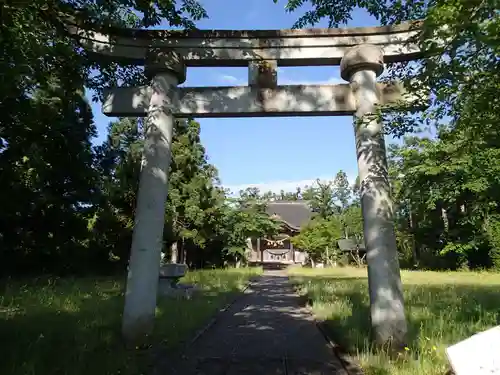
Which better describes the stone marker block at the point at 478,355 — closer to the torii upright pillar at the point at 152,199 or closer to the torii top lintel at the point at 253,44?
the torii upright pillar at the point at 152,199

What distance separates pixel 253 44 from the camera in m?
5.84

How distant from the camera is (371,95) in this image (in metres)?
5.45

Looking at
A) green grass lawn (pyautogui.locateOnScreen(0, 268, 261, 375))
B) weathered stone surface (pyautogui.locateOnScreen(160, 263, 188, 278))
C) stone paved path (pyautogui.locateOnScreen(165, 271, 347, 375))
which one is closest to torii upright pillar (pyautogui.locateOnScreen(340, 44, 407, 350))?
stone paved path (pyautogui.locateOnScreen(165, 271, 347, 375))

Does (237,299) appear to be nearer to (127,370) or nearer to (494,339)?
(127,370)

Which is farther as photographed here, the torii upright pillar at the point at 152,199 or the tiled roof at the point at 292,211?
the tiled roof at the point at 292,211

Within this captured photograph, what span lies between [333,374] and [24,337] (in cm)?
403

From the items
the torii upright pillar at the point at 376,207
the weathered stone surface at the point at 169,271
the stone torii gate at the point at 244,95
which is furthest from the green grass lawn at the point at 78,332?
the torii upright pillar at the point at 376,207

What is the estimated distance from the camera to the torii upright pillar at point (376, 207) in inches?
193

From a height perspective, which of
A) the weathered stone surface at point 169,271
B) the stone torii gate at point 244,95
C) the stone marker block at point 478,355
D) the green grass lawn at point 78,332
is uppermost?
the stone torii gate at point 244,95

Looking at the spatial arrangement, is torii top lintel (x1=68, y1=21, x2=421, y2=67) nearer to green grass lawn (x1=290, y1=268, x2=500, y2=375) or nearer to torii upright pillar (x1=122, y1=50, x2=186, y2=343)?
torii upright pillar (x1=122, y1=50, x2=186, y2=343)

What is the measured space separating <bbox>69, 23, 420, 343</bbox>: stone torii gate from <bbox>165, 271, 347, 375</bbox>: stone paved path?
0.99 meters

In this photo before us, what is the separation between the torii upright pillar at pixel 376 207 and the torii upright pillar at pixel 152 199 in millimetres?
2695

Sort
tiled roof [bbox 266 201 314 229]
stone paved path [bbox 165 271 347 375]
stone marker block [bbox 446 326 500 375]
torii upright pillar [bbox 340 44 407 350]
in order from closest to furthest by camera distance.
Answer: stone marker block [bbox 446 326 500 375] < stone paved path [bbox 165 271 347 375] < torii upright pillar [bbox 340 44 407 350] < tiled roof [bbox 266 201 314 229]

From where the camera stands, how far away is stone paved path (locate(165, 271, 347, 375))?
4.53 m
